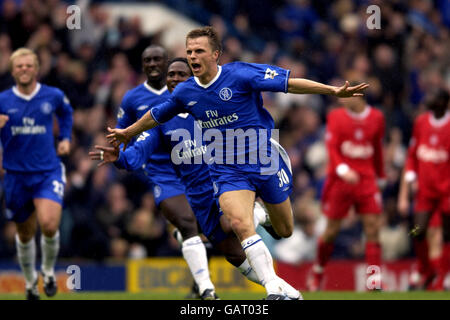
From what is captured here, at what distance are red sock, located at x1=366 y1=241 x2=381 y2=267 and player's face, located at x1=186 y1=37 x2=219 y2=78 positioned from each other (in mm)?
4919

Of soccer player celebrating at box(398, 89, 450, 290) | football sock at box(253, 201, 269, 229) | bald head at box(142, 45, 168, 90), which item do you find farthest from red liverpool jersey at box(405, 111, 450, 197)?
bald head at box(142, 45, 168, 90)

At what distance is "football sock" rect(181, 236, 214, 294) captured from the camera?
909 cm

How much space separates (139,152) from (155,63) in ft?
5.34

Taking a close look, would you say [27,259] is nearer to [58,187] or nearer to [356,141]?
[58,187]

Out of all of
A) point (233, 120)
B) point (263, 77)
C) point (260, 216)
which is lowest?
point (260, 216)

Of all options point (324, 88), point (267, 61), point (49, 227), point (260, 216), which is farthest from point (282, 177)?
point (267, 61)

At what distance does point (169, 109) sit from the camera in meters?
8.16

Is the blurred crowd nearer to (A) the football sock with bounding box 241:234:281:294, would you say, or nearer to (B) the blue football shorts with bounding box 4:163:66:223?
(B) the blue football shorts with bounding box 4:163:66:223

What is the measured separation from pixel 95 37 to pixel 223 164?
9.77 metres

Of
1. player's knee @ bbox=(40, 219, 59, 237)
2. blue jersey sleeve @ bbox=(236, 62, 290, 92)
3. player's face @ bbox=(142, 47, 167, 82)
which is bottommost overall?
player's knee @ bbox=(40, 219, 59, 237)

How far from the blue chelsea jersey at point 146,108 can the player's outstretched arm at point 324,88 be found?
8.45 feet

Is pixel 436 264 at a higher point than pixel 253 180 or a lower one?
lower

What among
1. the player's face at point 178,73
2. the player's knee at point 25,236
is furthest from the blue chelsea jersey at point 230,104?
the player's knee at point 25,236
